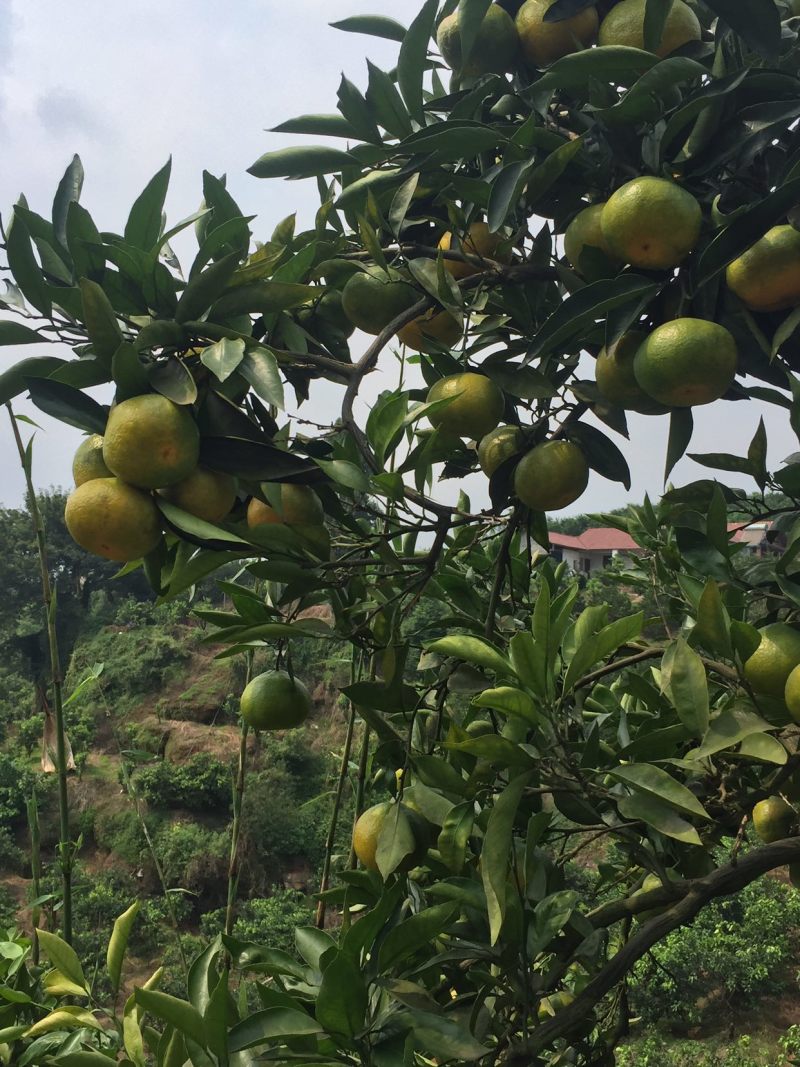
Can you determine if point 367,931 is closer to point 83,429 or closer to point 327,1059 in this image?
point 327,1059

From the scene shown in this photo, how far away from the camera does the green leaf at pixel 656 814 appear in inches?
20.2

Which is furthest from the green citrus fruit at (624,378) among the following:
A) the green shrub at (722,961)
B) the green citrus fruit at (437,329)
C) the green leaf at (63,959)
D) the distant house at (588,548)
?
the distant house at (588,548)

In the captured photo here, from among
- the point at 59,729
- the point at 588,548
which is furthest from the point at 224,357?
the point at 588,548

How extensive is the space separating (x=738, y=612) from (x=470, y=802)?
0.91 feet

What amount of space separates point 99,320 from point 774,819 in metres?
0.81

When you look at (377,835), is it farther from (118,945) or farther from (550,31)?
(550,31)

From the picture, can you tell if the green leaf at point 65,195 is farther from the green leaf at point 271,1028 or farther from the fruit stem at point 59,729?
the green leaf at point 271,1028

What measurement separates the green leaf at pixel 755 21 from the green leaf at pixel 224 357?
40cm

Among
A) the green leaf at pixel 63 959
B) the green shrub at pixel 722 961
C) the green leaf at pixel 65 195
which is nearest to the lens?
the green leaf at pixel 65 195

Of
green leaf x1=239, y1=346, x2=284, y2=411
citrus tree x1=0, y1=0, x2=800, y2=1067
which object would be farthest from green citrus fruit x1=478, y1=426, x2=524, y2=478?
green leaf x1=239, y1=346, x2=284, y2=411

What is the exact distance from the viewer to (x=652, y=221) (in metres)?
0.58

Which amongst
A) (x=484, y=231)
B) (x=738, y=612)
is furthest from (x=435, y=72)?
(x=738, y=612)

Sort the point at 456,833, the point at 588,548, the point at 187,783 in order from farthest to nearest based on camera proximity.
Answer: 1. the point at 588,548
2. the point at 187,783
3. the point at 456,833

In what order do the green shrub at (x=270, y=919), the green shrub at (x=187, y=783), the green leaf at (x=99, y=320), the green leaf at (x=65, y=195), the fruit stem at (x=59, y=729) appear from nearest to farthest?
1. the green leaf at (x=99, y=320)
2. the green leaf at (x=65, y=195)
3. the fruit stem at (x=59, y=729)
4. the green shrub at (x=270, y=919)
5. the green shrub at (x=187, y=783)
